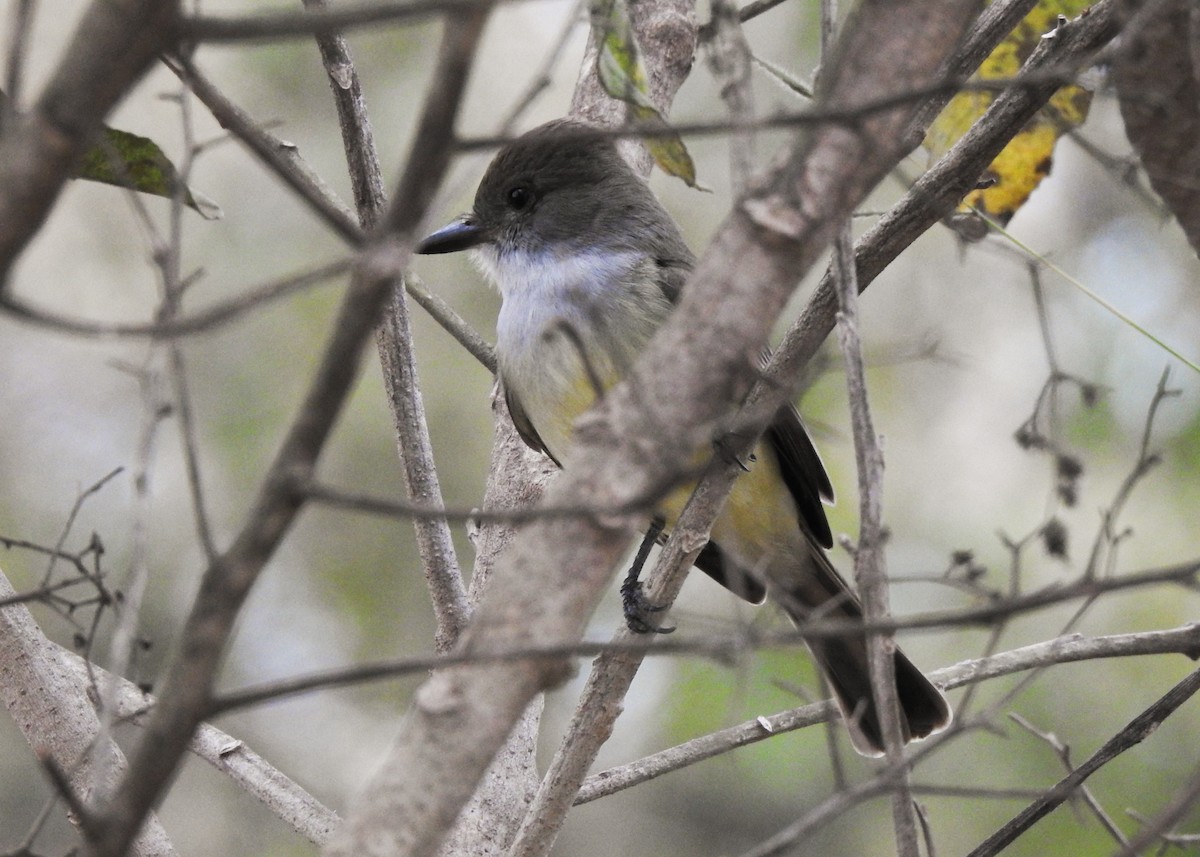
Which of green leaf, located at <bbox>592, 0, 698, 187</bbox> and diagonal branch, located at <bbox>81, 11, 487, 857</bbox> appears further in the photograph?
green leaf, located at <bbox>592, 0, 698, 187</bbox>

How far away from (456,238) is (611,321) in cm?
70

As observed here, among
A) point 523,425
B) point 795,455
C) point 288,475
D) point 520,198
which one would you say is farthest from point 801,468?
point 288,475

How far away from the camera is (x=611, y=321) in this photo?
3.64m

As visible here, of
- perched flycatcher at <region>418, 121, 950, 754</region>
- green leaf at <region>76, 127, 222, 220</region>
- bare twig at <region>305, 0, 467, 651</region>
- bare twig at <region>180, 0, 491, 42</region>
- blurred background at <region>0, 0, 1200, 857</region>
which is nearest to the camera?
bare twig at <region>180, 0, 491, 42</region>

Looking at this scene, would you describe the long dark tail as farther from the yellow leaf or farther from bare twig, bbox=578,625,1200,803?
the yellow leaf

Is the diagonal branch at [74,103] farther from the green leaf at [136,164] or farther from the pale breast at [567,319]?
the pale breast at [567,319]

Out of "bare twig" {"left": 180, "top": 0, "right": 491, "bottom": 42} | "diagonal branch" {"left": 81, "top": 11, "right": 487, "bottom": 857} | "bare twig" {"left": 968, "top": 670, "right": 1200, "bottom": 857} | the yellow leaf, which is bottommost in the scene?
"diagonal branch" {"left": 81, "top": 11, "right": 487, "bottom": 857}

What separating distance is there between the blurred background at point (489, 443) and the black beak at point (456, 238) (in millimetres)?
749

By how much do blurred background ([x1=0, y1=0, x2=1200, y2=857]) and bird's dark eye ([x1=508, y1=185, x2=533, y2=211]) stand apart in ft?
2.52

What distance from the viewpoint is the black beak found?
13.3 feet

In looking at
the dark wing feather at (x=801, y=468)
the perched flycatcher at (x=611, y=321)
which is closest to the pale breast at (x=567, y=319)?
the perched flycatcher at (x=611, y=321)

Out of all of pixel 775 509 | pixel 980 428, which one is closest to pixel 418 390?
pixel 775 509

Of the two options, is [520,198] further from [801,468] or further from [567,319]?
[801,468]

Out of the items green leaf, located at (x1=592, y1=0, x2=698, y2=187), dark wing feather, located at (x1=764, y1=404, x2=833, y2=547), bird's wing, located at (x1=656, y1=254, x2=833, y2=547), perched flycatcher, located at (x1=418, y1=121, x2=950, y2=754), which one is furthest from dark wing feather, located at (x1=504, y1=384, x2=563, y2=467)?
green leaf, located at (x1=592, y1=0, x2=698, y2=187)
